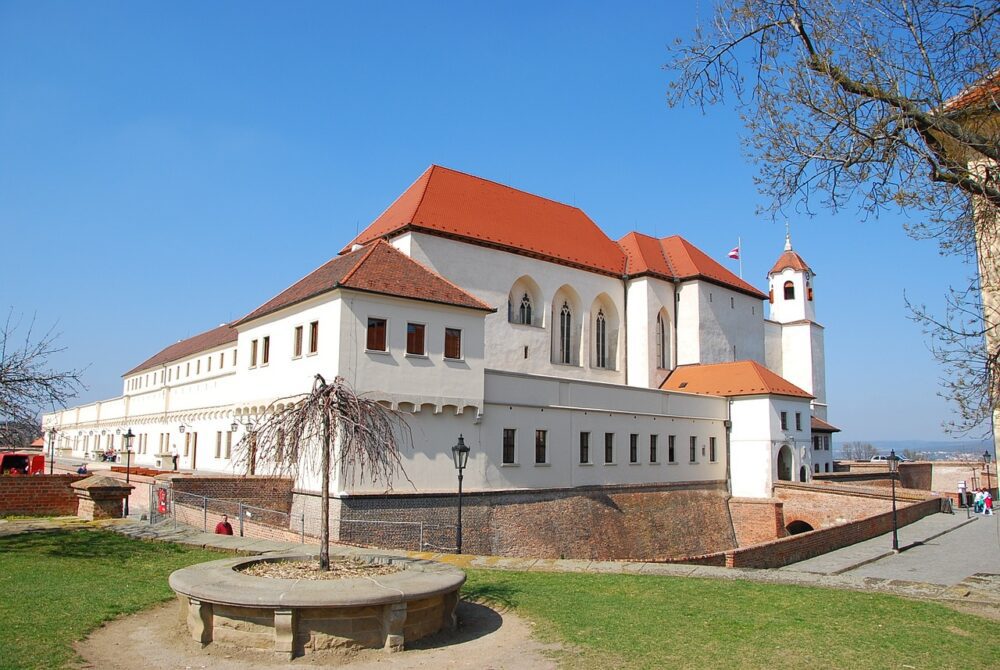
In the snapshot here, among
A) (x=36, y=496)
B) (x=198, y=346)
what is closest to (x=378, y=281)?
(x=36, y=496)

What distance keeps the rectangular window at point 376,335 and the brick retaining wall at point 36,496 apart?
361 inches

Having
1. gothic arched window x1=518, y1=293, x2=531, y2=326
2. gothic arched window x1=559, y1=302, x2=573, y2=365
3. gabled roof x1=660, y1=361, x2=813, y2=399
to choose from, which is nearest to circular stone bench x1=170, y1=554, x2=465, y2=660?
gothic arched window x1=518, y1=293, x2=531, y2=326

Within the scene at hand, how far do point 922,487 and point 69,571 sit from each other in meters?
58.7

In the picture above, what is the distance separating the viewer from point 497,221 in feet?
120

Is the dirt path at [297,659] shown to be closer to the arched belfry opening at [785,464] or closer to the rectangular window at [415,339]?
the rectangular window at [415,339]

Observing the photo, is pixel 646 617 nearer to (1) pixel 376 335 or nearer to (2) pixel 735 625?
(2) pixel 735 625

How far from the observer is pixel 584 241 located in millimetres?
41594

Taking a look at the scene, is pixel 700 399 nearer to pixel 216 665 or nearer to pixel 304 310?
pixel 304 310

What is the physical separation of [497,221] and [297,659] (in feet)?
97.6

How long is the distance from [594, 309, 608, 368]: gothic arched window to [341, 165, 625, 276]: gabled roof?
271cm

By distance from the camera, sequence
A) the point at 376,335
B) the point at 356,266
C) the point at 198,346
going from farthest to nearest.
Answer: the point at 198,346 → the point at 356,266 → the point at 376,335

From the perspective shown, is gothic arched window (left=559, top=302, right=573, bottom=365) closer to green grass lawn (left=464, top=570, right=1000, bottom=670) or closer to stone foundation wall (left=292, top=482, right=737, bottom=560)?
stone foundation wall (left=292, top=482, right=737, bottom=560)

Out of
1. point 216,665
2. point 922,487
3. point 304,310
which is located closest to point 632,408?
point 304,310

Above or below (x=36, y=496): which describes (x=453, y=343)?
above
